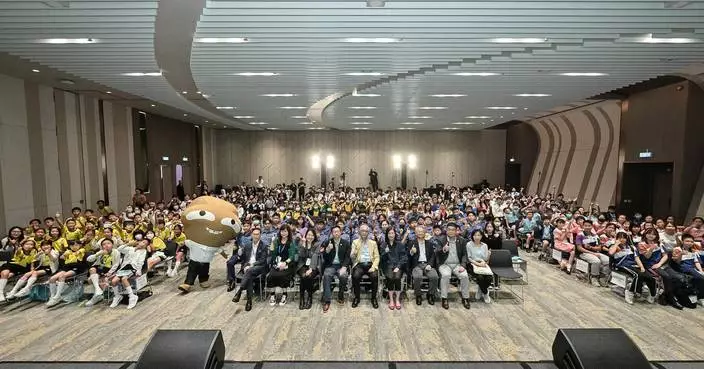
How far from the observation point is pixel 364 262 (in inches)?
266

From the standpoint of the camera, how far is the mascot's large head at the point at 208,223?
7387 mm

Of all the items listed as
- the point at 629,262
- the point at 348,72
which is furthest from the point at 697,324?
the point at 348,72

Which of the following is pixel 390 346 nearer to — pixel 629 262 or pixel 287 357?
pixel 287 357

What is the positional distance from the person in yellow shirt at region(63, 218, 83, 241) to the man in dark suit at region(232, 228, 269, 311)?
3.95 metres

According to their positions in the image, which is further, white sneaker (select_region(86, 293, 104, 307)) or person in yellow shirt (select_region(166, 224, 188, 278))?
person in yellow shirt (select_region(166, 224, 188, 278))

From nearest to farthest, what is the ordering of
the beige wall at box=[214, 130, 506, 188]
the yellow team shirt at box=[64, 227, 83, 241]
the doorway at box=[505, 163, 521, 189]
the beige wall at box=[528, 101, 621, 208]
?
the yellow team shirt at box=[64, 227, 83, 241] → the beige wall at box=[528, 101, 621, 208] → the doorway at box=[505, 163, 521, 189] → the beige wall at box=[214, 130, 506, 188]

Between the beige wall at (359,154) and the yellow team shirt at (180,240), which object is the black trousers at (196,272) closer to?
the yellow team shirt at (180,240)

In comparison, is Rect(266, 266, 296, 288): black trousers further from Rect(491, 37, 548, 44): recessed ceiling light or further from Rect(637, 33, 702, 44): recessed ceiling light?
Rect(637, 33, 702, 44): recessed ceiling light

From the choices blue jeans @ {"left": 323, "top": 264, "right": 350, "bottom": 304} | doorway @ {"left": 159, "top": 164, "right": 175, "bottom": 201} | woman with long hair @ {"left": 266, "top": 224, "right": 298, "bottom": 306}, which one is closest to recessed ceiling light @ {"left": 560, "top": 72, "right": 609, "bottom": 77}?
blue jeans @ {"left": 323, "top": 264, "right": 350, "bottom": 304}

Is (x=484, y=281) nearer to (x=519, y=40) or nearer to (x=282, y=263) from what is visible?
(x=282, y=263)

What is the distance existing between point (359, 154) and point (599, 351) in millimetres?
22759

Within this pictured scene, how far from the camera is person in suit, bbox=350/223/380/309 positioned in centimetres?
652

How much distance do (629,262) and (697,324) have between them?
143cm

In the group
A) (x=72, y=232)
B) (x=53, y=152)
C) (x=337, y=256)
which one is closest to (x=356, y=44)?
(x=337, y=256)
